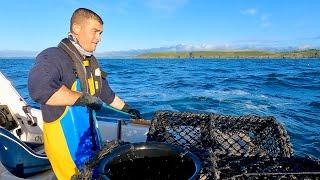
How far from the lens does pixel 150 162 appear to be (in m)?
2.29

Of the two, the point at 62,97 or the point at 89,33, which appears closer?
the point at 62,97

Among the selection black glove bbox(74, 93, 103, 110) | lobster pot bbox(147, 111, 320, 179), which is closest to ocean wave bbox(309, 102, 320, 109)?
lobster pot bbox(147, 111, 320, 179)

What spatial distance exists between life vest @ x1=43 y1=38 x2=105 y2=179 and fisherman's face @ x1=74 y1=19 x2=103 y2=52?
12 centimetres

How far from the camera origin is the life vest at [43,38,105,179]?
10.2ft

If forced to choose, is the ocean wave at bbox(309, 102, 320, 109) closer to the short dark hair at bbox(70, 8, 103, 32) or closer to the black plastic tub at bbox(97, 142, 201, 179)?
the short dark hair at bbox(70, 8, 103, 32)

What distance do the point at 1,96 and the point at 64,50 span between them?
3477 millimetres

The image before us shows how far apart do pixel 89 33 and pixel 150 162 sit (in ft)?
4.63

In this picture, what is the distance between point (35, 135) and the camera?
6.19 metres

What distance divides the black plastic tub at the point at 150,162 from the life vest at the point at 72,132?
1.00 metres

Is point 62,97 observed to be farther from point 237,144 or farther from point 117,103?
point 237,144

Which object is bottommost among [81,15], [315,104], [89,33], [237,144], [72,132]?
[315,104]

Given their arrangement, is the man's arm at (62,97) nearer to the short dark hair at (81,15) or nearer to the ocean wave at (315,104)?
the short dark hair at (81,15)

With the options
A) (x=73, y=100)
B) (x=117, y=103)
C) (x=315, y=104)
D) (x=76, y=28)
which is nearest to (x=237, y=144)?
(x=117, y=103)

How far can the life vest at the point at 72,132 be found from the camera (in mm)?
3119
